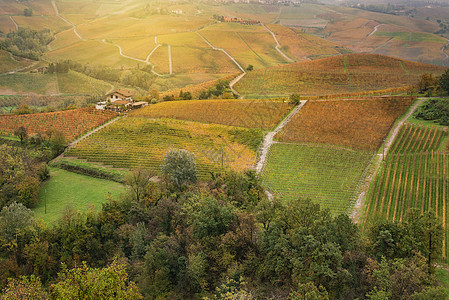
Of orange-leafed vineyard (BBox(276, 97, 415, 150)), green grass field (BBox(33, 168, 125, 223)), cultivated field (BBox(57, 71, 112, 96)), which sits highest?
orange-leafed vineyard (BBox(276, 97, 415, 150))

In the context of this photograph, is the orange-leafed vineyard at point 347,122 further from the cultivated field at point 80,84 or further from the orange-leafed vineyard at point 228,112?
the cultivated field at point 80,84

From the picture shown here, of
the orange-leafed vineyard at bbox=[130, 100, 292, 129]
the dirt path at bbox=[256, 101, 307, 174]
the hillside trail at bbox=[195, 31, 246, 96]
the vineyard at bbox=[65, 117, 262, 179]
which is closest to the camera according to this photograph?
the dirt path at bbox=[256, 101, 307, 174]

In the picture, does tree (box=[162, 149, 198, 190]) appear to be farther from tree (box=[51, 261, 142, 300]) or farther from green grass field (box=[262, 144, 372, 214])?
tree (box=[51, 261, 142, 300])

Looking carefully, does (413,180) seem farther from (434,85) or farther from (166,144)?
(434,85)

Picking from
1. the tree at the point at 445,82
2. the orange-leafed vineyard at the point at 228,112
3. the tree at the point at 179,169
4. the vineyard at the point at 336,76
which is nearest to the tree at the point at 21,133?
the orange-leafed vineyard at the point at 228,112

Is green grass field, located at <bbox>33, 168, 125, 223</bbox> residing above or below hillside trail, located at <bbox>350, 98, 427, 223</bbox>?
below

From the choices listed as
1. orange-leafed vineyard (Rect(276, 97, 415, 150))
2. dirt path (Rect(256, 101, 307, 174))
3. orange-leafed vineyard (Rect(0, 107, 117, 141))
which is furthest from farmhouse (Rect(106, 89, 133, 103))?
orange-leafed vineyard (Rect(276, 97, 415, 150))
